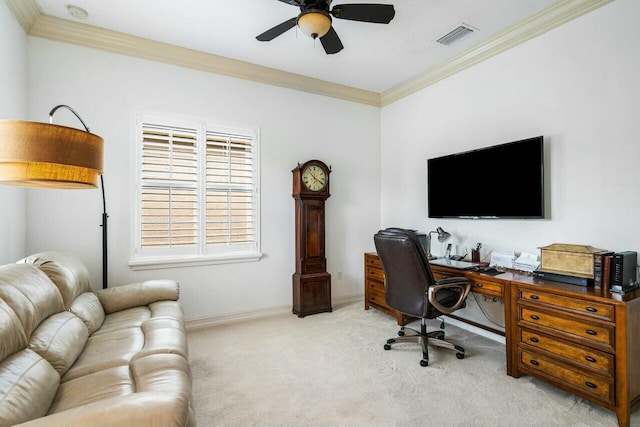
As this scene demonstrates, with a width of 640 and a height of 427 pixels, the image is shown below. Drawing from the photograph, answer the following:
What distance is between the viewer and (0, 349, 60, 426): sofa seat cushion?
1.14 meters

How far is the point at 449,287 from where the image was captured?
8.79ft

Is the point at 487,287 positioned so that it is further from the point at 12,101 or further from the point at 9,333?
the point at 12,101

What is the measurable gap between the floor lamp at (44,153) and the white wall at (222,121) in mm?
1625

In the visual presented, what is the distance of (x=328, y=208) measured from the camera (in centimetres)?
433

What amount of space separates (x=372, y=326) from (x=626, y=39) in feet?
10.7

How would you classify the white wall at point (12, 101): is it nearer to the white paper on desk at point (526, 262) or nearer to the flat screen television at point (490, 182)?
the flat screen television at point (490, 182)

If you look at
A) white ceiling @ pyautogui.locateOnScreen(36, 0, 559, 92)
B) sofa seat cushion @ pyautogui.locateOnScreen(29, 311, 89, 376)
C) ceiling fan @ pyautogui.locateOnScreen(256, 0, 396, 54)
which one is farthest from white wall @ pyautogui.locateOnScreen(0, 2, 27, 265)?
ceiling fan @ pyautogui.locateOnScreen(256, 0, 396, 54)

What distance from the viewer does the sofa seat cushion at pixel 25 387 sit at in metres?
1.14

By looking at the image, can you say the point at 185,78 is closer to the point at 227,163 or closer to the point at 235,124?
the point at 235,124

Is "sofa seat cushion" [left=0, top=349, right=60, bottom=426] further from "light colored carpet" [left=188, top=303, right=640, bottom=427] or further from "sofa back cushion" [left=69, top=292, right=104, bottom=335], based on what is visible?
"light colored carpet" [left=188, top=303, right=640, bottom=427]

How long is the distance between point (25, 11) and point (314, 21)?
251 centimetres

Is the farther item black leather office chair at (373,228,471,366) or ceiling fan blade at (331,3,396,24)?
black leather office chair at (373,228,471,366)

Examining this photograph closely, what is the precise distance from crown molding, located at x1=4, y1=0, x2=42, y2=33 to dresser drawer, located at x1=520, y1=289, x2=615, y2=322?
4549 mm

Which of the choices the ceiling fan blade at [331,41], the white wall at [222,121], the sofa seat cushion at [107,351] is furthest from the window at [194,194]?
the ceiling fan blade at [331,41]
